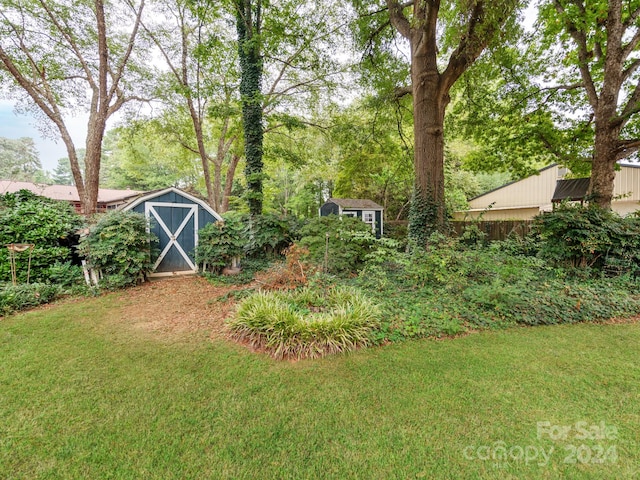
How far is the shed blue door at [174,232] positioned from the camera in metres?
6.11

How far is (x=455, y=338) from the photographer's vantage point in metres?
3.25

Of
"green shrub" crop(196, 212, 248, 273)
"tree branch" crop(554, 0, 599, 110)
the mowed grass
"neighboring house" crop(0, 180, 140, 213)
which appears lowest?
the mowed grass

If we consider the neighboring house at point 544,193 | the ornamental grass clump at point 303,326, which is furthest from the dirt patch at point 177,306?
the neighboring house at point 544,193

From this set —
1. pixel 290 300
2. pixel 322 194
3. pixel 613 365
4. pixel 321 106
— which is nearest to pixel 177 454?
pixel 290 300

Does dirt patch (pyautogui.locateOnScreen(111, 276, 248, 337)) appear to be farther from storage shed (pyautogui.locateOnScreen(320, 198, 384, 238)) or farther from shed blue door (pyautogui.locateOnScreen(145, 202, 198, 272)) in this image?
storage shed (pyautogui.locateOnScreen(320, 198, 384, 238))

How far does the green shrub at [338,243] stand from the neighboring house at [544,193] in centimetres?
783

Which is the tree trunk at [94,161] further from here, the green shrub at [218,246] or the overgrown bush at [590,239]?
the overgrown bush at [590,239]

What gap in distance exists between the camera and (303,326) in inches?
117

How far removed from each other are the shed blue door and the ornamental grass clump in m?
3.72

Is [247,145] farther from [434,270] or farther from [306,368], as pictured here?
[306,368]

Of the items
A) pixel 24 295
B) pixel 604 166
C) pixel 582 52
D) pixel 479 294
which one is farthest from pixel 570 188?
pixel 24 295

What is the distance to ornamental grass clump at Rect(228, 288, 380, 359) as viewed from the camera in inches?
115

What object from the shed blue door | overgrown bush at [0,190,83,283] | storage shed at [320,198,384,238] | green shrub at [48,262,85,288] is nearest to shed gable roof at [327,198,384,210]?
storage shed at [320,198,384,238]

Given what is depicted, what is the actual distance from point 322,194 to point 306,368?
71.0ft
